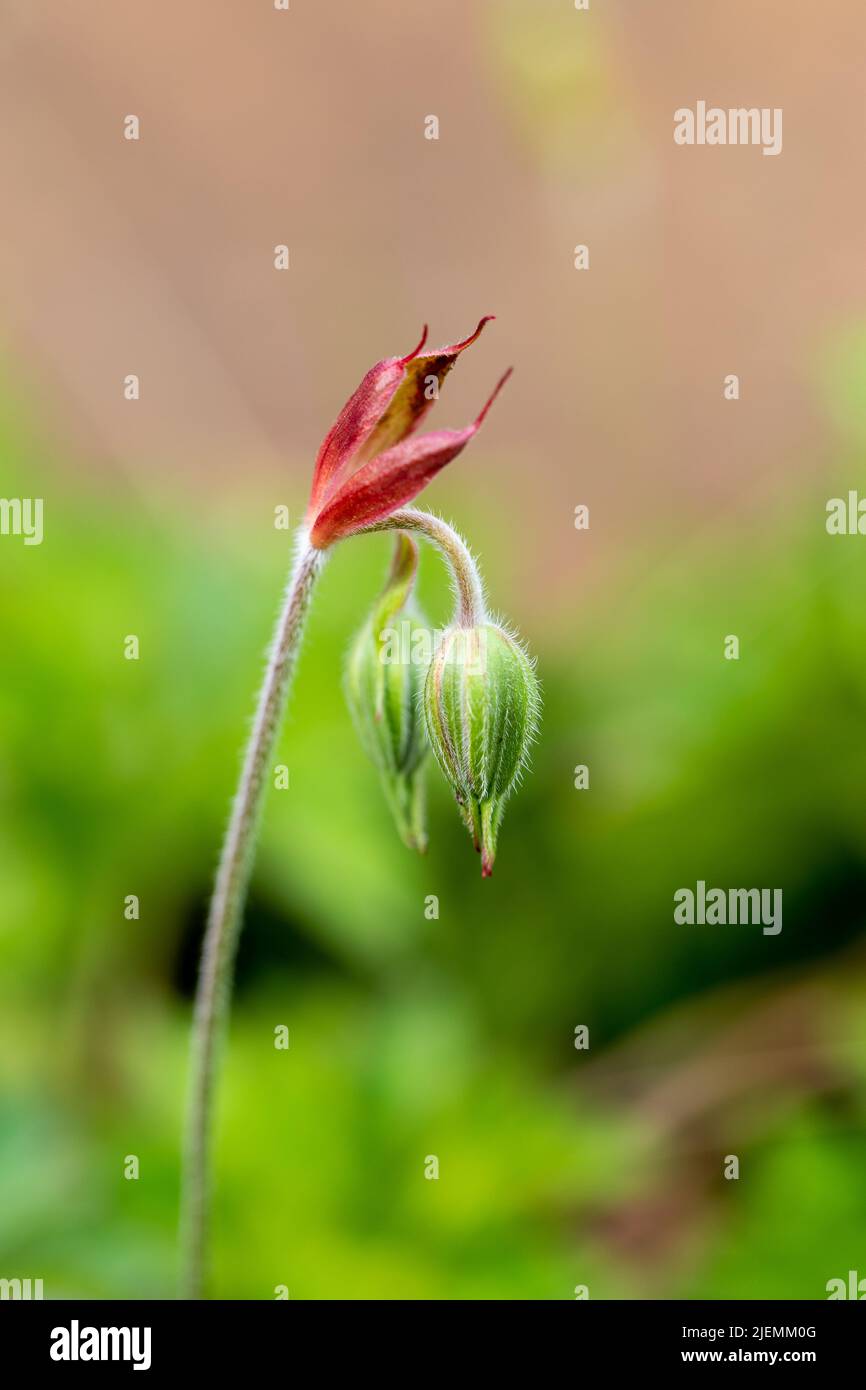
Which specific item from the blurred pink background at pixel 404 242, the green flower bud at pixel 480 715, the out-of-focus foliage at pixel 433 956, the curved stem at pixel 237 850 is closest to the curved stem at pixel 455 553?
the green flower bud at pixel 480 715

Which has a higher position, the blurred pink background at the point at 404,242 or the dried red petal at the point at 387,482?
the blurred pink background at the point at 404,242

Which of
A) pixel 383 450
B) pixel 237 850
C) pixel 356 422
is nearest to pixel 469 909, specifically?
pixel 237 850

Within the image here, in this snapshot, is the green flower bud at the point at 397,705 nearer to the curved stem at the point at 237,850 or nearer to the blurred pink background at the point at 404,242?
the curved stem at the point at 237,850

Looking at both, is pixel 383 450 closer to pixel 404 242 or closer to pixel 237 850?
pixel 237 850

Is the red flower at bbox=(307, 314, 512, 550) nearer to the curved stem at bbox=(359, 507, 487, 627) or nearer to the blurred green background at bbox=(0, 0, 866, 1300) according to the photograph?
the curved stem at bbox=(359, 507, 487, 627)

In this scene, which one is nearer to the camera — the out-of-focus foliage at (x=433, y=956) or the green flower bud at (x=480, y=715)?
the green flower bud at (x=480, y=715)

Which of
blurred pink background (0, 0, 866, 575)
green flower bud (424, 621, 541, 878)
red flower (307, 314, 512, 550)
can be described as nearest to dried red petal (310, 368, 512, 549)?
red flower (307, 314, 512, 550)
